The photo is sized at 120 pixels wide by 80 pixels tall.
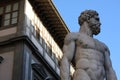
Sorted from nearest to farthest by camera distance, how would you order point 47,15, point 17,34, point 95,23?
point 95,23
point 17,34
point 47,15

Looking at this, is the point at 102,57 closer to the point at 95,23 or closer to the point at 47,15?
the point at 95,23

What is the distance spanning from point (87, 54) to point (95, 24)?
2.20 ft

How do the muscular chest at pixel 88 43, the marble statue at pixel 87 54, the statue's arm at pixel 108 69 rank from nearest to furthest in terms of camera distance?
the marble statue at pixel 87 54 → the statue's arm at pixel 108 69 → the muscular chest at pixel 88 43

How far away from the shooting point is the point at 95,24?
7625 mm

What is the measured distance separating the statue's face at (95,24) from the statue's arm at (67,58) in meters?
0.49

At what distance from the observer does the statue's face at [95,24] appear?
7609 millimetres

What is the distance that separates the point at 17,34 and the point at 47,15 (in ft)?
13.9

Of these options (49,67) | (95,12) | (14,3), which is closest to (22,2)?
(14,3)

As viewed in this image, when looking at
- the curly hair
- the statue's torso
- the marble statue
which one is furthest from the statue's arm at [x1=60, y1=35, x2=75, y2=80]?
the curly hair

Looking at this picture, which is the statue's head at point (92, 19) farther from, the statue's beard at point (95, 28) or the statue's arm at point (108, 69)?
the statue's arm at point (108, 69)

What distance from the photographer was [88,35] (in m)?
7.68

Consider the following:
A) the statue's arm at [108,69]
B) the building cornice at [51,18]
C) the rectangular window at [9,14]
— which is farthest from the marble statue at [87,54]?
the building cornice at [51,18]

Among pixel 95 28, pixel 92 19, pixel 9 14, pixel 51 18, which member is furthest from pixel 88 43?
pixel 51 18

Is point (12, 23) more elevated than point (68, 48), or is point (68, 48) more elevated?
point (12, 23)
